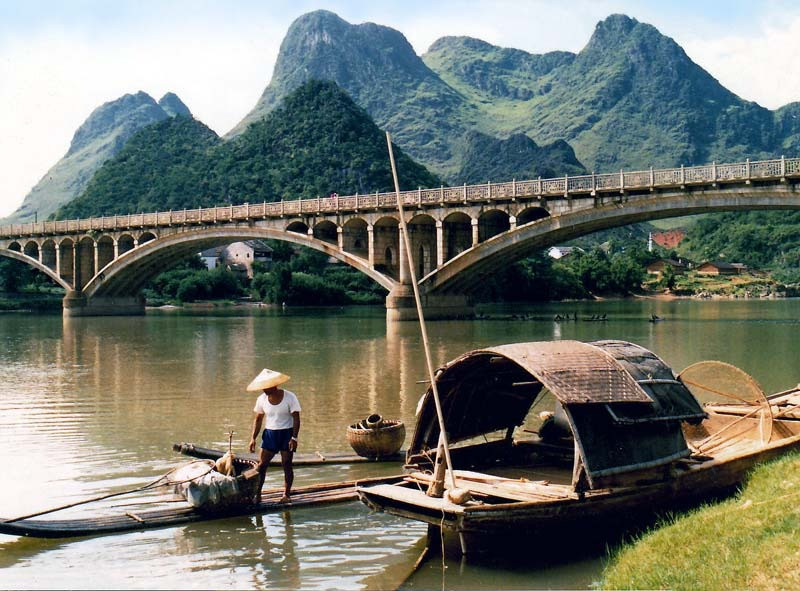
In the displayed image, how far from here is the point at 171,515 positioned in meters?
9.61

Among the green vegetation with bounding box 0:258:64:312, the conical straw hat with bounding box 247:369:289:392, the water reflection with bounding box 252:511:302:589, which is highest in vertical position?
the green vegetation with bounding box 0:258:64:312

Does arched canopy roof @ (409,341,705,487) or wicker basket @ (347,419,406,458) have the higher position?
→ arched canopy roof @ (409,341,705,487)

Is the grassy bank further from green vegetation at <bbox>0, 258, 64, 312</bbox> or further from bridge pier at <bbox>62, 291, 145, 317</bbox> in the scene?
green vegetation at <bbox>0, 258, 64, 312</bbox>

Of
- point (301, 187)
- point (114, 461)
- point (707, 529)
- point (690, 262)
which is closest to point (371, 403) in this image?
point (114, 461)

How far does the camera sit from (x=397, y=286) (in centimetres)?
5250

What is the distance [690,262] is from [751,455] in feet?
450

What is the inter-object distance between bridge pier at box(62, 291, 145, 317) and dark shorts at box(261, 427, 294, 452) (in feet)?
207

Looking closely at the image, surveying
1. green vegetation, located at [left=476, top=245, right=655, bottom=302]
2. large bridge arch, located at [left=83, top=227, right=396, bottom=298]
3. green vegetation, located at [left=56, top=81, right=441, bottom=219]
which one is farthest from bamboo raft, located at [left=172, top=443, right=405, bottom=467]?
green vegetation, located at [left=56, top=81, right=441, bottom=219]

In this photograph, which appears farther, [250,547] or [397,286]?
[397,286]

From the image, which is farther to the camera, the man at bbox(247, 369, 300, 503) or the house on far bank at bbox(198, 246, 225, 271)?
the house on far bank at bbox(198, 246, 225, 271)

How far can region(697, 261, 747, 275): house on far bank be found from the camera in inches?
5027

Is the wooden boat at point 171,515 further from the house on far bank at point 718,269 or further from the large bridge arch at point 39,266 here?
the house on far bank at point 718,269

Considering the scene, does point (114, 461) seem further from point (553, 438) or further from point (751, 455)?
point (751, 455)

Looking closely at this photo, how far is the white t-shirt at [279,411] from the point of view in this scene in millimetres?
10570
